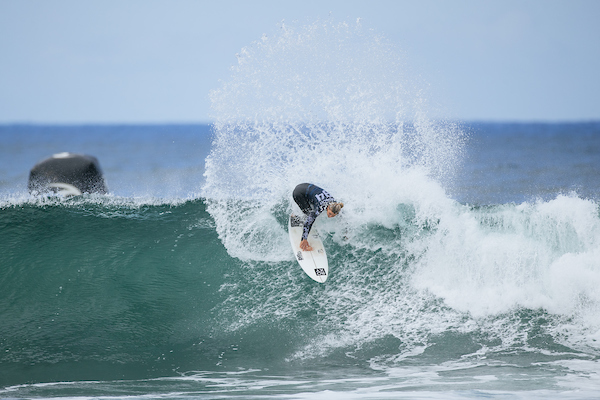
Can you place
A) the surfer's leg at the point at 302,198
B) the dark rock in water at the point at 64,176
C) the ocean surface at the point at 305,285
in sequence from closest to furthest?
the ocean surface at the point at 305,285, the surfer's leg at the point at 302,198, the dark rock in water at the point at 64,176

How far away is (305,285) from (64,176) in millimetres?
5088

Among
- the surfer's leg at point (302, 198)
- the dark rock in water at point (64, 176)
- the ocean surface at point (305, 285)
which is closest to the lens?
the ocean surface at point (305, 285)

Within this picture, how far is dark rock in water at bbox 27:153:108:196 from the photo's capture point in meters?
9.73

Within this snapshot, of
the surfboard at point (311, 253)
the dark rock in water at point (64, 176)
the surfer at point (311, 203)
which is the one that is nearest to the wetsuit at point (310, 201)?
the surfer at point (311, 203)

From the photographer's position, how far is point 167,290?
25.7 feet

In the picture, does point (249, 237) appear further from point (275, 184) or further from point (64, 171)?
point (64, 171)

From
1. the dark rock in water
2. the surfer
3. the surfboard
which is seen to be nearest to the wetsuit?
the surfer

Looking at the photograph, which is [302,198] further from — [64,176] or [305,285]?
[64,176]

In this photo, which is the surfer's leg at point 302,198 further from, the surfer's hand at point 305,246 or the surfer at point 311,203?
the surfer's hand at point 305,246

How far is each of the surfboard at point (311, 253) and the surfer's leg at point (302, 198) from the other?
10.2 inches

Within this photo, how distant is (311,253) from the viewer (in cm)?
783

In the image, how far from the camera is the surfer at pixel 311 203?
24.7ft

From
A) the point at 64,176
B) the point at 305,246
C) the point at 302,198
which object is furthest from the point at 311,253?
the point at 64,176

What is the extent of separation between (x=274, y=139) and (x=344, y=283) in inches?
115
